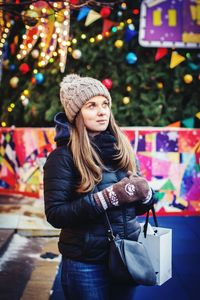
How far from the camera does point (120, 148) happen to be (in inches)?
95.0

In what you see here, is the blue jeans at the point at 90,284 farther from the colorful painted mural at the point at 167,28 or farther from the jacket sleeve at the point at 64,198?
the colorful painted mural at the point at 167,28

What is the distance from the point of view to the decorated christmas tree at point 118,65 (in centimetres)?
955

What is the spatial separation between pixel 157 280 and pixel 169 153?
5914 millimetres

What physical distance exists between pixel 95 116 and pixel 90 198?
49 centimetres

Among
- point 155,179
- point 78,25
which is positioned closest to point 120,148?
point 155,179

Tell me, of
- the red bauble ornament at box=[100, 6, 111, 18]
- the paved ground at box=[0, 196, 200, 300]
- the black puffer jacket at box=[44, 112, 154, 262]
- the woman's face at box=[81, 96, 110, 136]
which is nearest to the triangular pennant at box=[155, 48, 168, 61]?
the red bauble ornament at box=[100, 6, 111, 18]

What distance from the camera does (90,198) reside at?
2174 millimetres

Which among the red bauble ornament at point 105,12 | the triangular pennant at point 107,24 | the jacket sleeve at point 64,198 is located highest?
the red bauble ornament at point 105,12

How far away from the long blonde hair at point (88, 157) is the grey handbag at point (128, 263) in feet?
0.69

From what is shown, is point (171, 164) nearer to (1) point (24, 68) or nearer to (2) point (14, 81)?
(1) point (24, 68)

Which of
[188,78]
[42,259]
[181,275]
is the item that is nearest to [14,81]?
[188,78]

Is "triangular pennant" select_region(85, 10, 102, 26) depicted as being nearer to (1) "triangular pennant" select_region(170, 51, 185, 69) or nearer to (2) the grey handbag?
(1) "triangular pennant" select_region(170, 51, 185, 69)

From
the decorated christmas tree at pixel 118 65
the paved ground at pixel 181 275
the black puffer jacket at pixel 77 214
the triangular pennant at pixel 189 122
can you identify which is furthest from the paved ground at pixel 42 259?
the decorated christmas tree at pixel 118 65

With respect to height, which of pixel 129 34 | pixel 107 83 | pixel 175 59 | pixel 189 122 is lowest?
pixel 189 122
